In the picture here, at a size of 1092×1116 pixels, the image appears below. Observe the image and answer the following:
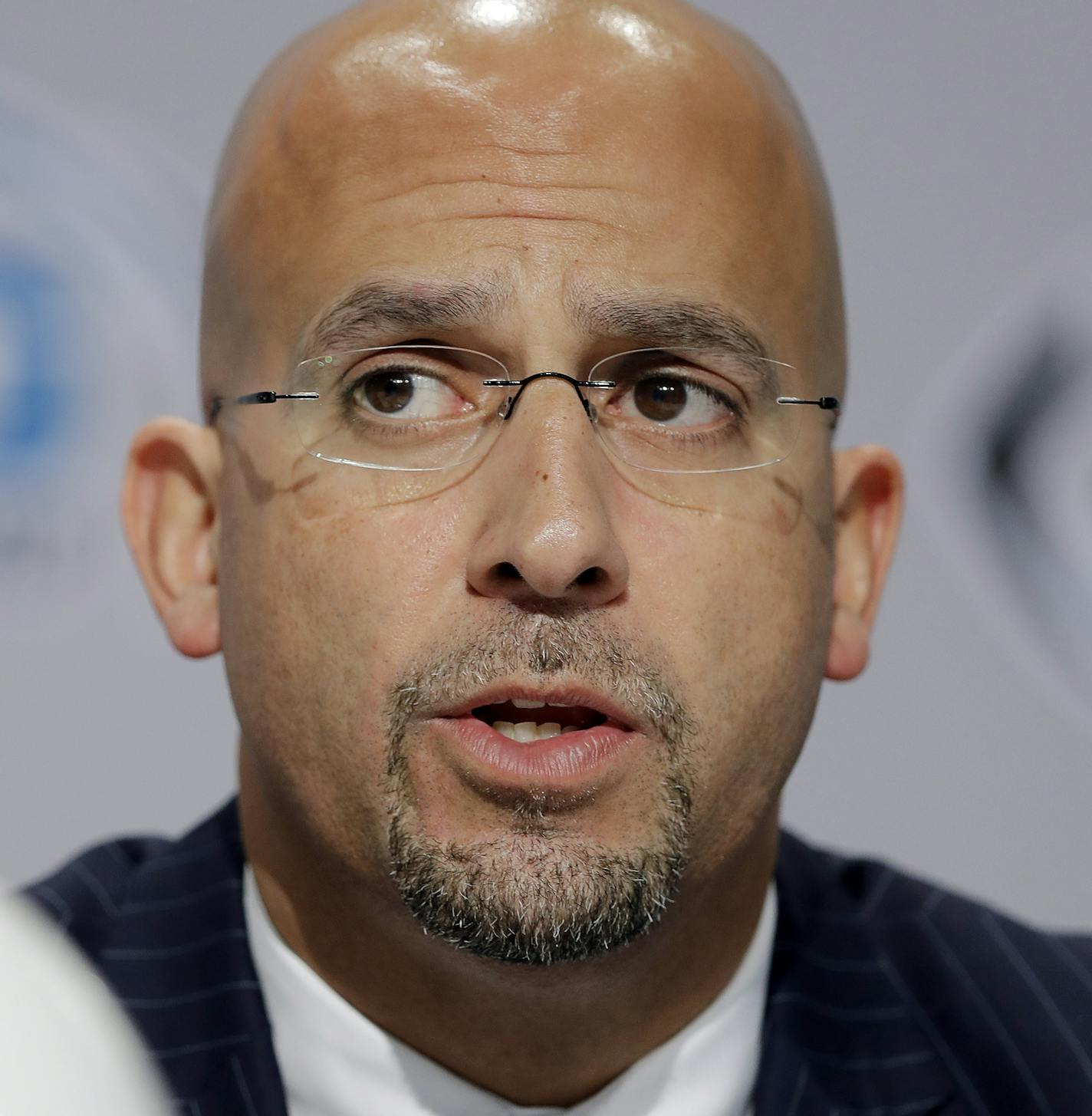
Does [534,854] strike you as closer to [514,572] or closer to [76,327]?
[514,572]

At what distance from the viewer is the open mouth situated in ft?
A: 4.55

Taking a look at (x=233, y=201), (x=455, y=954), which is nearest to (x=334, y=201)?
(x=233, y=201)

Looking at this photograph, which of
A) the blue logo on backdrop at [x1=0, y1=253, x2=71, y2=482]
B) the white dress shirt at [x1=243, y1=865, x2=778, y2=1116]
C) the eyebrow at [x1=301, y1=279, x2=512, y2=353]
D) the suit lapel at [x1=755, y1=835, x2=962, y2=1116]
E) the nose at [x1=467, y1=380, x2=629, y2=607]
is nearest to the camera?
the nose at [x1=467, y1=380, x2=629, y2=607]

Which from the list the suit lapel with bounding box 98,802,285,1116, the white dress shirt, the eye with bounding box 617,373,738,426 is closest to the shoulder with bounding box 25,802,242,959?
the suit lapel with bounding box 98,802,285,1116

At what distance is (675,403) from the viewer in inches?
59.6

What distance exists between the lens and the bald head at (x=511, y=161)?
1.46 m

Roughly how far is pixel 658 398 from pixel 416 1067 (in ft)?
2.16

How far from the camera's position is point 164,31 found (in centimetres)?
219

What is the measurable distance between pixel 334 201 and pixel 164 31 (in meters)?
0.84

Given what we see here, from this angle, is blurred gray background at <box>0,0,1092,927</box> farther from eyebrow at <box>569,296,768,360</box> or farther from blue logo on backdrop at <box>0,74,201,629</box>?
eyebrow at <box>569,296,768,360</box>

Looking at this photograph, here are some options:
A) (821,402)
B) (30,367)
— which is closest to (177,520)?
(30,367)

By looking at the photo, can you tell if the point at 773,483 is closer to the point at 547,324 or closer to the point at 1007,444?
the point at 547,324

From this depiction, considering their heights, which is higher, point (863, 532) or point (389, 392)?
point (389, 392)

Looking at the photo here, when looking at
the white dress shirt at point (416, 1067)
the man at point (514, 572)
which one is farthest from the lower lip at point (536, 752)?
the white dress shirt at point (416, 1067)
